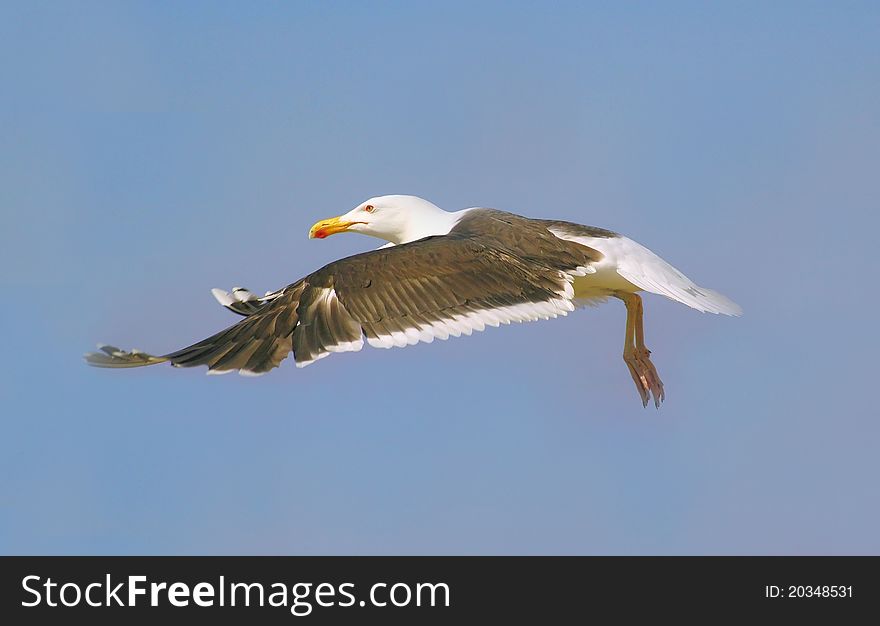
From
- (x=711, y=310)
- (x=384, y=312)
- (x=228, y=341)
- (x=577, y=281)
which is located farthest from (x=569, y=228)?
(x=228, y=341)

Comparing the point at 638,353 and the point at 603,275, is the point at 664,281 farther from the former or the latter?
the point at 638,353

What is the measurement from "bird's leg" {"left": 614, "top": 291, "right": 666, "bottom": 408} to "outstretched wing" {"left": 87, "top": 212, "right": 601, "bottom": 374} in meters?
2.05

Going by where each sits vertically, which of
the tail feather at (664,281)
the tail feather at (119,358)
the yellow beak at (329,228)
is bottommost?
the tail feather at (119,358)

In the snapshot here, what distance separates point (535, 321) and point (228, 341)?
236 cm

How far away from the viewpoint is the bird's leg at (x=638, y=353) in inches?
595

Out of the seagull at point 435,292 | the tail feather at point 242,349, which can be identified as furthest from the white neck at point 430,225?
the tail feather at point 242,349

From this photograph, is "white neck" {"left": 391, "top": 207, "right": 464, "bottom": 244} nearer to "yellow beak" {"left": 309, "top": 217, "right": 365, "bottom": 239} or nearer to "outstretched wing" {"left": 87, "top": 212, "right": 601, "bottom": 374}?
"yellow beak" {"left": 309, "top": 217, "right": 365, "bottom": 239}

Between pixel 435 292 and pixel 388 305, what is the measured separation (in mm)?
413

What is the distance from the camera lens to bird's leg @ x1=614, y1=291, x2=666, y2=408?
15.1m

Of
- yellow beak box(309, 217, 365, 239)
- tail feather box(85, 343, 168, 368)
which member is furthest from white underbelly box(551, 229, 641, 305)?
tail feather box(85, 343, 168, 368)

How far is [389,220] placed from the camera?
15219 millimetres

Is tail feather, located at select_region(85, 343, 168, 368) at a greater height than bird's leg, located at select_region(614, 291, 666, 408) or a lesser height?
lesser

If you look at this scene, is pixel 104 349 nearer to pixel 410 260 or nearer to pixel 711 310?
pixel 410 260

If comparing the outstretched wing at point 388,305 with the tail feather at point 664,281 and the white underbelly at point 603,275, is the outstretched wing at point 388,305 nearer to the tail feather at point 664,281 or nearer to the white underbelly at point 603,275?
the white underbelly at point 603,275
